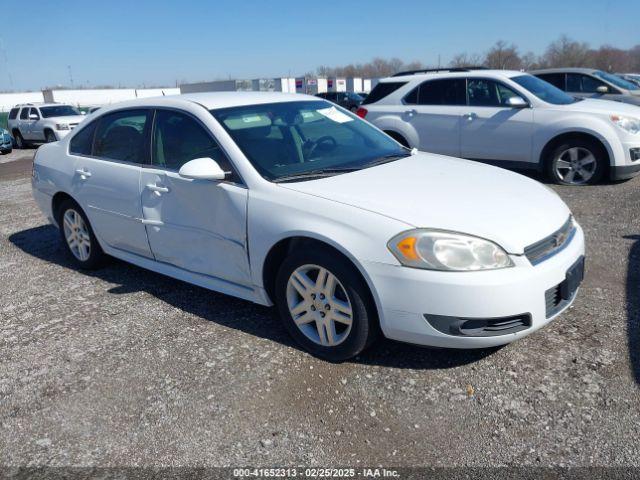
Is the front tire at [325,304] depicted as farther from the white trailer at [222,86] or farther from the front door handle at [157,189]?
the white trailer at [222,86]

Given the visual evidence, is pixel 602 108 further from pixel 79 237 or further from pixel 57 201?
pixel 57 201

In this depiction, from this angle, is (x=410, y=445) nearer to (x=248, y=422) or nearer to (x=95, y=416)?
(x=248, y=422)

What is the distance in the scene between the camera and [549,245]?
10.3ft

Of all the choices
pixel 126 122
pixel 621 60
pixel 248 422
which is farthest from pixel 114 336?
pixel 621 60

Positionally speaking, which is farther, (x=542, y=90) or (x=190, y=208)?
(x=542, y=90)

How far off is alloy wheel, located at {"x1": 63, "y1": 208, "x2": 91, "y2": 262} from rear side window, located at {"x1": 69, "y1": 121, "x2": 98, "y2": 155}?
56cm

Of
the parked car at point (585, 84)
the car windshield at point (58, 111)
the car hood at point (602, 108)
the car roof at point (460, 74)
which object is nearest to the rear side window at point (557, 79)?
the parked car at point (585, 84)

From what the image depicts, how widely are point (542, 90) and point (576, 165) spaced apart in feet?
4.27

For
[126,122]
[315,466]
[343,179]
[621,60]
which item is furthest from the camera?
[621,60]

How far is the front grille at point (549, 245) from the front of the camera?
9.84 feet

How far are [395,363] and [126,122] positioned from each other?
297 cm

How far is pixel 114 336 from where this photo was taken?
3.91 m

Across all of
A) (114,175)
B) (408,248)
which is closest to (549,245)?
(408,248)

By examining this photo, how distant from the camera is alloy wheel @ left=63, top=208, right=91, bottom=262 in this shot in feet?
16.8
